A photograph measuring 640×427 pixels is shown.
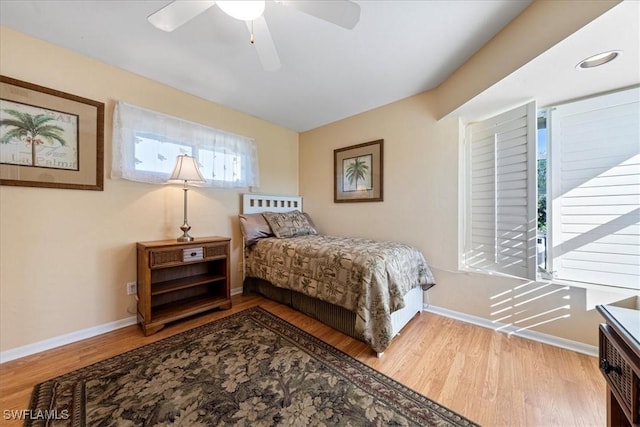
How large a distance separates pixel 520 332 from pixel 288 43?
122 inches

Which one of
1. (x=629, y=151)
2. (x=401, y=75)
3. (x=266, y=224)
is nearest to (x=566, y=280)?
(x=629, y=151)

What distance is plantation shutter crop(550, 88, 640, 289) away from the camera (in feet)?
5.52

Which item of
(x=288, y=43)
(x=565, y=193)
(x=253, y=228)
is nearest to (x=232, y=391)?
(x=253, y=228)

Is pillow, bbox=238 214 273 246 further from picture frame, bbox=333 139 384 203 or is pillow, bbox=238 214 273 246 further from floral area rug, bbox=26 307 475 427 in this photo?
floral area rug, bbox=26 307 475 427

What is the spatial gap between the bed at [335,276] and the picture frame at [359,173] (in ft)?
2.38

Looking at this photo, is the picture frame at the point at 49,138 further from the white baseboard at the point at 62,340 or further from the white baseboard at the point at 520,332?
the white baseboard at the point at 520,332

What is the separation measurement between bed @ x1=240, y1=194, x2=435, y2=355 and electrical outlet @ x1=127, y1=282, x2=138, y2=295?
1.11 meters

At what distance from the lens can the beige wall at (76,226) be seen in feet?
5.55

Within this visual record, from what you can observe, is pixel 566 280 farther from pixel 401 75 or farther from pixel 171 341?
pixel 171 341

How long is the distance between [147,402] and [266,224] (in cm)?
197

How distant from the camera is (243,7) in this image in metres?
1.17

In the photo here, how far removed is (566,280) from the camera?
1.94 metres

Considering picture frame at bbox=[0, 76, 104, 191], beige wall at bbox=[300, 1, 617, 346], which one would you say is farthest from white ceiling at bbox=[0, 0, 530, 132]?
picture frame at bbox=[0, 76, 104, 191]

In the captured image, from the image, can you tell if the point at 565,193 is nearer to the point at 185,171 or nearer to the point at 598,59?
the point at 598,59
